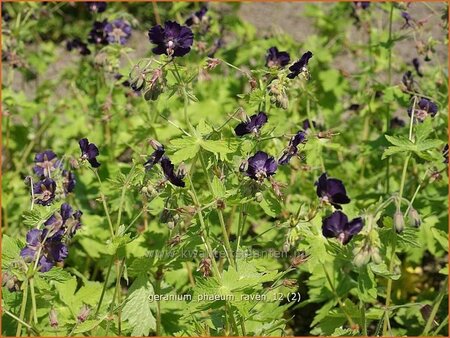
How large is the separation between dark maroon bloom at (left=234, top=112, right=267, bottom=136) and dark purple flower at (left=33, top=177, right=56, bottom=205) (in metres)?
0.70

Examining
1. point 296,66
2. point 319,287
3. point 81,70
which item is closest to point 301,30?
point 81,70

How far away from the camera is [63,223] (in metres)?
2.47

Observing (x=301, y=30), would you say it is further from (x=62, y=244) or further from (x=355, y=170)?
(x=62, y=244)

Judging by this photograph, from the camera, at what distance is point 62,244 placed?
249 cm

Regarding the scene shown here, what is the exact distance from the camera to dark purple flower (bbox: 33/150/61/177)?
10.5 feet

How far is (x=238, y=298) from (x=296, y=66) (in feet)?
2.56

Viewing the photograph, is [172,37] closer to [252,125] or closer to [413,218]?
[252,125]

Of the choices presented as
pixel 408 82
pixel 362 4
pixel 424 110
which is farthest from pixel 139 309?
pixel 362 4

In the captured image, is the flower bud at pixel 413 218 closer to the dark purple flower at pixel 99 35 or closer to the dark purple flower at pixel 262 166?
the dark purple flower at pixel 262 166

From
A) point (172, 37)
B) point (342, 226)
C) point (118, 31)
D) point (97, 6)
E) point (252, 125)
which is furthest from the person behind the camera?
point (97, 6)

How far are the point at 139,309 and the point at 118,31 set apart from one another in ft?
6.28

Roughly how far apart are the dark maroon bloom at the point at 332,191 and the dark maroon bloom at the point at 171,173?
0.46 m

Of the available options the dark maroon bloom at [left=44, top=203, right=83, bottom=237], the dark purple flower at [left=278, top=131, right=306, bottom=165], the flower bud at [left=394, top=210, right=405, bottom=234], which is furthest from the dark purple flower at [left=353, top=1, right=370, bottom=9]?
the dark maroon bloom at [left=44, top=203, right=83, bottom=237]

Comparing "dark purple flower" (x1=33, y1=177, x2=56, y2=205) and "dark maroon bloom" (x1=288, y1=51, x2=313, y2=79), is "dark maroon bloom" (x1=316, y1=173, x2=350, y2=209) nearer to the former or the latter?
"dark maroon bloom" (x1=288, y1=51, x2=313, y2=79)
